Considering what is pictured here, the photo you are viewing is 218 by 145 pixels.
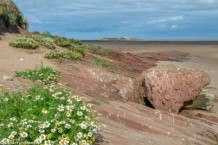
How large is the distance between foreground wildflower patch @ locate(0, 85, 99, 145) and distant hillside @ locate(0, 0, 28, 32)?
15.7 m

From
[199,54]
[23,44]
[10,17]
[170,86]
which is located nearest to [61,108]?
[170,86]

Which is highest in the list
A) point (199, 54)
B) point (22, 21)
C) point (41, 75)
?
point (22, 21)

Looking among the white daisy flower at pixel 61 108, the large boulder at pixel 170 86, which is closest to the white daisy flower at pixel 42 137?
the white daisy flower at pixel 61 108

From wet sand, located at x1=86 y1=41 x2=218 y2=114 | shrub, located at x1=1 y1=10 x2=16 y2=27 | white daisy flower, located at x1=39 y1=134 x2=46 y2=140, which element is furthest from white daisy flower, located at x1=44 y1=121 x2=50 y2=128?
shrub, located at x1=1 y1=10 x2=16 y2=27

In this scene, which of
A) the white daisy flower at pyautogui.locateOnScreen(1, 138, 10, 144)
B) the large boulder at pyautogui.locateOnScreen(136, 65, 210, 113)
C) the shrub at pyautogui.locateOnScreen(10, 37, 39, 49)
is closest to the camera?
the white daisy flower at pyautogui.locateOnScreen(1, 138, 10, 144)

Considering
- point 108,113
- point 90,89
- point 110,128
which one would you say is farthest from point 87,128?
point 90,89

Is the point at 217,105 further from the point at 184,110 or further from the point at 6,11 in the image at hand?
the point at 6,11

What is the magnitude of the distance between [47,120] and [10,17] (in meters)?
17.8

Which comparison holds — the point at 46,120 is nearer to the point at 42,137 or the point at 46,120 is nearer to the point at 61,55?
the point at 42,137

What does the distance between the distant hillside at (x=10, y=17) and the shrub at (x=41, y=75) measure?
8.54m

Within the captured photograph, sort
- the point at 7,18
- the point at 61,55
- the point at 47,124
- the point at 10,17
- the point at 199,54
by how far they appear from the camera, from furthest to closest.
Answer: the point at 199,54 → the point at 10,17 → the point at 7,18 → the point at 61,55 → the point at 47,124

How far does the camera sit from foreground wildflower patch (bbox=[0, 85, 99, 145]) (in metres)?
6.56

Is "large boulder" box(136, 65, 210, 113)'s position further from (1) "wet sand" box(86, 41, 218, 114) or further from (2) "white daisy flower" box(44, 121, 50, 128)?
(2) "white daisy flower" box(44, 121, 50, 128)

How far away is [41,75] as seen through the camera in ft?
46.9
